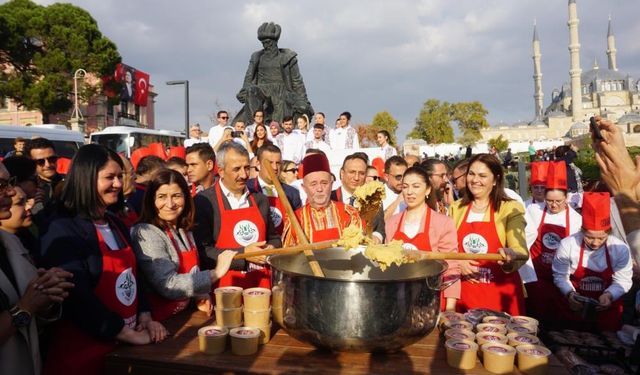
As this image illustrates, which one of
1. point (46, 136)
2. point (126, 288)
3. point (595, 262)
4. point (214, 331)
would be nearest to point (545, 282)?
point (595, 262)

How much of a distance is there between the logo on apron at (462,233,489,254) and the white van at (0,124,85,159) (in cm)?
1169

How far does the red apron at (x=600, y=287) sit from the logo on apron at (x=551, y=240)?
0.56 metres

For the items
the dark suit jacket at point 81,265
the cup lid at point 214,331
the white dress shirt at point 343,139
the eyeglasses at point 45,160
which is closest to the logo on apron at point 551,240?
the cup lid at point 214,331

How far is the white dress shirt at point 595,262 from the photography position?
11.3ft

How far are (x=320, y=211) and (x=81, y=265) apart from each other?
1.58 m

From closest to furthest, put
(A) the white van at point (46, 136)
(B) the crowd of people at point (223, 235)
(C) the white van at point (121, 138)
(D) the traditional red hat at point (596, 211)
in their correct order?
(B) the crowd of people at point (223, 235) < (D) the traditional red hat at point (596, 211) < (A) the white van at point (46, 136) < (C) the white van at point (121, 138)

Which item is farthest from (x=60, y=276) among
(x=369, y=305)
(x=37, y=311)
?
(x=369, y=305)

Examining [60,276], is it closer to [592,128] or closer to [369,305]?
[369,305]

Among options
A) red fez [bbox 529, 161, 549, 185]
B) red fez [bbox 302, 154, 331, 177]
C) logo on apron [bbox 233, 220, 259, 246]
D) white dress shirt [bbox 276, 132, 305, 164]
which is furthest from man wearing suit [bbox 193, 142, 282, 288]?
white dress shirt [bbox 276, 132, 305, 164]

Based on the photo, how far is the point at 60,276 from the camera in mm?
→ 1743

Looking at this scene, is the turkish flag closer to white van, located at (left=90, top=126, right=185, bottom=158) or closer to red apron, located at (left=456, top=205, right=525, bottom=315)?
white van, located at (left=90, top=126, right=185, bottom=158)

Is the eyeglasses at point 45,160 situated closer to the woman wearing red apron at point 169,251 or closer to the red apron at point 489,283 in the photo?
the woman wearing red apron at point 169,251

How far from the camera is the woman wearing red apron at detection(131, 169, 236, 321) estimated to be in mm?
2256

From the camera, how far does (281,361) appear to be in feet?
5.90
